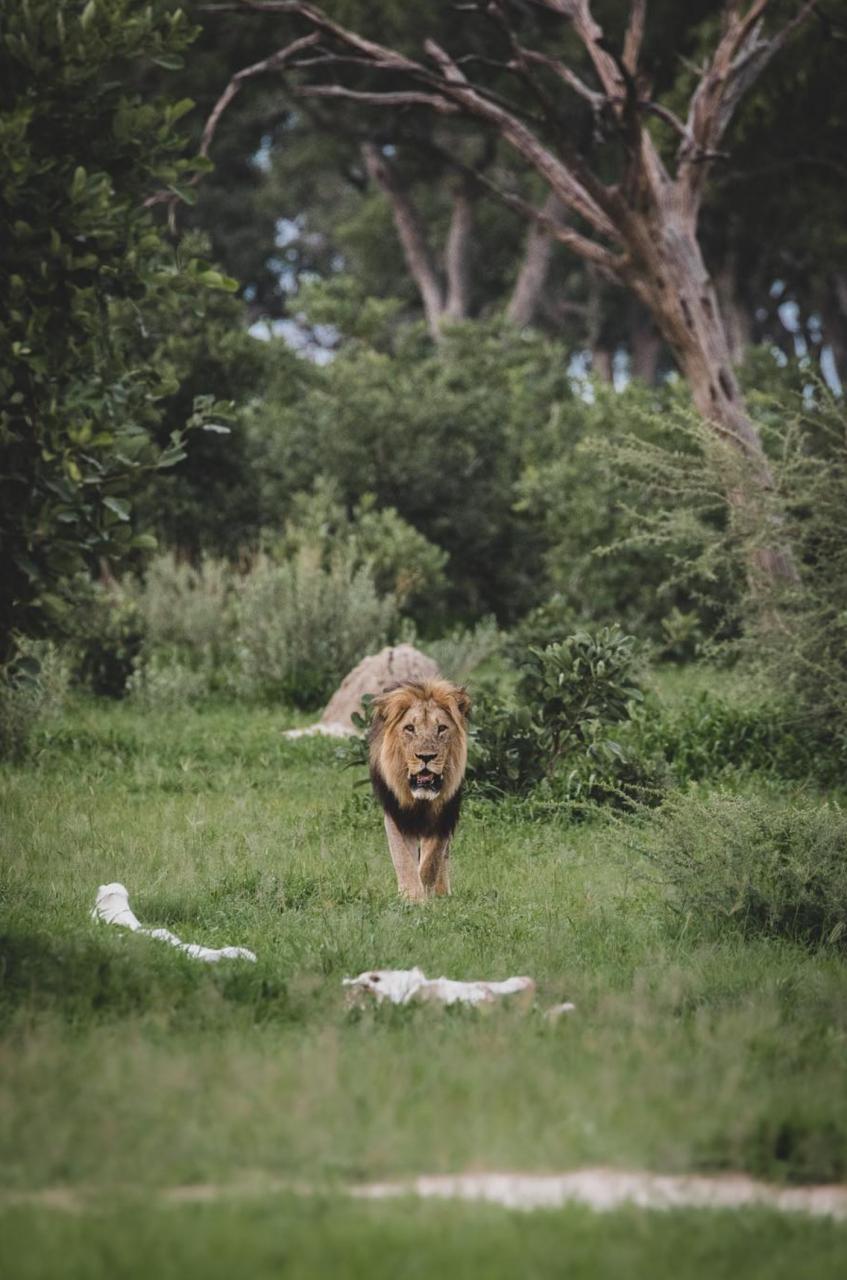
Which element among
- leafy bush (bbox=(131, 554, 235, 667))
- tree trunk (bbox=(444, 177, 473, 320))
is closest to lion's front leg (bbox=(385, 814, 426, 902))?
leafy bush (bbox=(131, 554, 235, 667))

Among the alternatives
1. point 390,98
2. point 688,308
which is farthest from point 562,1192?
point 390,98

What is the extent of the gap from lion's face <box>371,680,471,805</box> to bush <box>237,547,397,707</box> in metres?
8.06

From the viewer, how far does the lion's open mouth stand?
28.0 ft

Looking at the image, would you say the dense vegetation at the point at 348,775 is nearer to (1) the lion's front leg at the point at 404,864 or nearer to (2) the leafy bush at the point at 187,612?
(2) the leafy bush at the point at 187,612

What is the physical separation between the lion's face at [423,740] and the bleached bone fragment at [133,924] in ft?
4.93

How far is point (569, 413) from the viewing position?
78.9 feet

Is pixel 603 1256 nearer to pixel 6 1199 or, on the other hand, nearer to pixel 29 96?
pixel 6 1199

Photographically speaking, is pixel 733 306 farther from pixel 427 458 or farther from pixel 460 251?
pixel 427 458

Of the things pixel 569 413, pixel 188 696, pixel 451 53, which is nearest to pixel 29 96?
pixel 188 696

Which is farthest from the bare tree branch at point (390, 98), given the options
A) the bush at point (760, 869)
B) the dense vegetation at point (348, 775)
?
the bush at point (760, 869)

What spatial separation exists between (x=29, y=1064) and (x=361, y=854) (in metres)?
4.68

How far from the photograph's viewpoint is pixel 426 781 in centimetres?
852

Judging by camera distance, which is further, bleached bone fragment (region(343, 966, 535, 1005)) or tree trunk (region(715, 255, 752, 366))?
tree trunk (region(715, 255, 752, 366))

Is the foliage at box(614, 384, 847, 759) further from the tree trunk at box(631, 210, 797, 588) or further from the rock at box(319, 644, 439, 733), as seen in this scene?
the tree trunk at box(631, 210, 797, 588)
